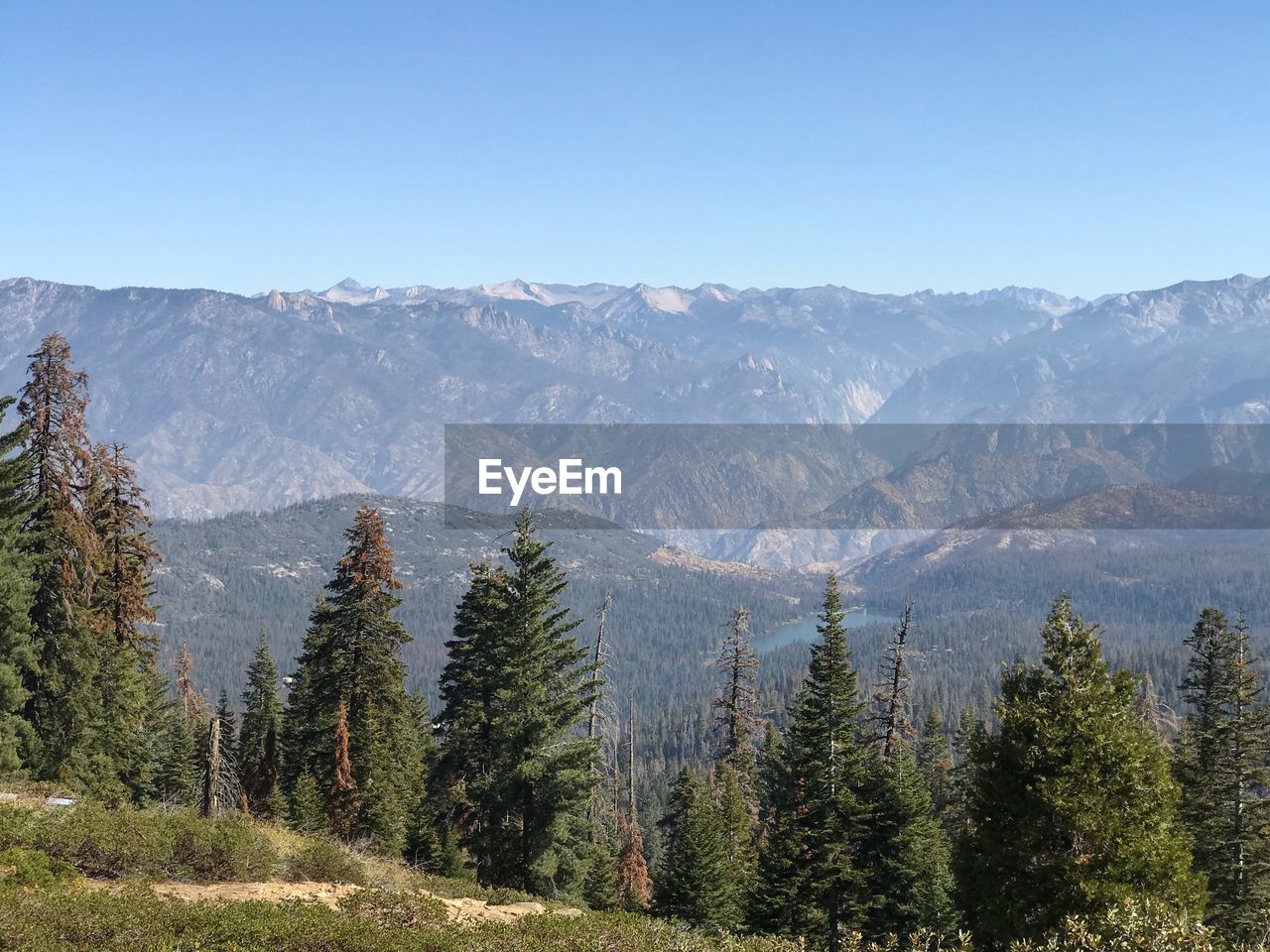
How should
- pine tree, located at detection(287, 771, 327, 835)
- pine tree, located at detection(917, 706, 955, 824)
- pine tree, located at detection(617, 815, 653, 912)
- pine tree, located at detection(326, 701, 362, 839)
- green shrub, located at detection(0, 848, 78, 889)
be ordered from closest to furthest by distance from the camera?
green shrub, located at detection(0, 848, 78, 889) < pine tree, located at detection(326, 701, 362, 839) < pine tree, located at detection(287, 771, 327, 835) < pine tree, located at detection(617, 815, 653, 912) < pine tree, located at detection(917, 706, 955, 824)

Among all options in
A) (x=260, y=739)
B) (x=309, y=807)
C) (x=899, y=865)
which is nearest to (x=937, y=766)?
(x=899, y=865)

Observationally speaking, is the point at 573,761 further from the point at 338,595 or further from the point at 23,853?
the point at 23,853

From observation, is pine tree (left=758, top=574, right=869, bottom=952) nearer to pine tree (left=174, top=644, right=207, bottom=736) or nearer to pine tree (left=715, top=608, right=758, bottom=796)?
pine tree (left=715, top=608, right=758, bottom=796)

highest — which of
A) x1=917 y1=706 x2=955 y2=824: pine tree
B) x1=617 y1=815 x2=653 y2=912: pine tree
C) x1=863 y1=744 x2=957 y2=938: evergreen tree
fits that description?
x1=863 y1=744 x2=957 y2=938: evergreen tree

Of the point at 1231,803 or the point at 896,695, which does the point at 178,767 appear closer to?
the point at 896,695

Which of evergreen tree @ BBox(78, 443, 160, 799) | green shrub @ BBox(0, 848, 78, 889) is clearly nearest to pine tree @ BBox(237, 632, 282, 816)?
evergreen tree @ BBox(78, 443, 160, 799)

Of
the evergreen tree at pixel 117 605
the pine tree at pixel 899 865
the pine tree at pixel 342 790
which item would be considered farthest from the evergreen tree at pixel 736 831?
the evergreen tree at pixel 117 605
